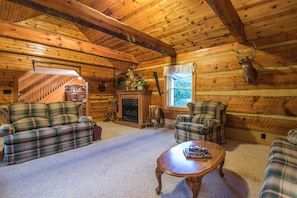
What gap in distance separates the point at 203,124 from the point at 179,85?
2.11 meters

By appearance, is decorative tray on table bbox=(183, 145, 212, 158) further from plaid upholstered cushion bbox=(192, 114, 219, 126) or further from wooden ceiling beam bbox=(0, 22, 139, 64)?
wooden ceiling beam bbox=(0, 22, 139, 64)

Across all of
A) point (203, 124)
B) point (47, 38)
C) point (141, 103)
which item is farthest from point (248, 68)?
point (47, 38)

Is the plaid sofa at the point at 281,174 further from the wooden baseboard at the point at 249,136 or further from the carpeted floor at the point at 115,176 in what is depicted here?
the wooden baseboard at the point at 249,136

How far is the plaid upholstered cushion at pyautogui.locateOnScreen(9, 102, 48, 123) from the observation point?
9.93 ft

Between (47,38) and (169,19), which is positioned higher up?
(169,19)

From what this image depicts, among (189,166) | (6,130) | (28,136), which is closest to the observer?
(189,166)

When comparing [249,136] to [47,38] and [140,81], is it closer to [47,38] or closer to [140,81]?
[140,81]

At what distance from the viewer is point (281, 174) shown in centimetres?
141

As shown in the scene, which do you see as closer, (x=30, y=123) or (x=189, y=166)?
(x=189, y=166)

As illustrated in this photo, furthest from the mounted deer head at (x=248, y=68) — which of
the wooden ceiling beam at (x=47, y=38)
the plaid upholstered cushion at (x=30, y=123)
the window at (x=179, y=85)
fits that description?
the plaid upholstered cushion at (x=30, y=123)

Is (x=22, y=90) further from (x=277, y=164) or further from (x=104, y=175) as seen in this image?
(x=277, y=164)

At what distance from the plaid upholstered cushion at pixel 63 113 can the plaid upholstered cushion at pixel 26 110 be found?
0.46ft

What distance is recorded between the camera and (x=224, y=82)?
4.09 m

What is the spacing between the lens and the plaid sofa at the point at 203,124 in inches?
127
